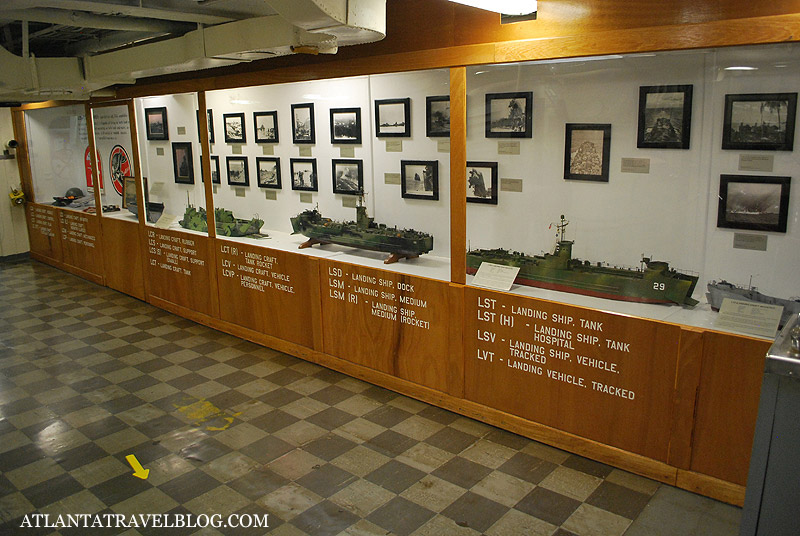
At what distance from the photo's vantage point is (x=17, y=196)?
10.2 metres

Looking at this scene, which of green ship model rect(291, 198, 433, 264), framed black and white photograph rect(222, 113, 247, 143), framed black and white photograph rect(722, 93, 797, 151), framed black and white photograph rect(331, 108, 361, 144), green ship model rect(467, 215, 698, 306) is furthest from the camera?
framed black and white photograph rect(222, 113, 247, 143)

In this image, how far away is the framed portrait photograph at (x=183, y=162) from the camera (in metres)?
6.85

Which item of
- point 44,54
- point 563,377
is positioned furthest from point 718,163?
point 44,54

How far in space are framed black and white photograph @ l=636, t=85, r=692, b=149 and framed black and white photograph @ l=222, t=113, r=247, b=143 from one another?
4.01 meters

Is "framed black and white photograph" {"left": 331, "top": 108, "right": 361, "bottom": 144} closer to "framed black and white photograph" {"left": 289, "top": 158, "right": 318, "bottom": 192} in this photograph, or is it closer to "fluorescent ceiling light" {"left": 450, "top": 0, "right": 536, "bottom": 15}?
"framed black and white photograph" {"left": 289, "top": 158, "right": 318, "bottom": 192}

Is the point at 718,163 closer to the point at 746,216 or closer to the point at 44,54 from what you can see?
the point at 746,216

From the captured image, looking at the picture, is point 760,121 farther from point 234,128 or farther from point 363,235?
point 234,128

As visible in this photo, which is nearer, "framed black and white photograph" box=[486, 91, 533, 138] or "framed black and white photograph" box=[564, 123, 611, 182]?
"framed black and white photograph" box=[564, 123, 611, 182]

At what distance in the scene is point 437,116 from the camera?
4.58m

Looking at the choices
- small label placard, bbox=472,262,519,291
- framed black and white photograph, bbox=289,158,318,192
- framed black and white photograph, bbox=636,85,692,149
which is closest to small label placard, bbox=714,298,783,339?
framed black and white photograph, bbox=636,85,692,149

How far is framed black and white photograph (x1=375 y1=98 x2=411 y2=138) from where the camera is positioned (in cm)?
482

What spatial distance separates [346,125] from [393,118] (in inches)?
22.1

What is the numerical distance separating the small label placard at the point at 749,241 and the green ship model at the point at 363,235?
215 centimetres

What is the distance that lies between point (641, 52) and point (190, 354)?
4690 millimetres
